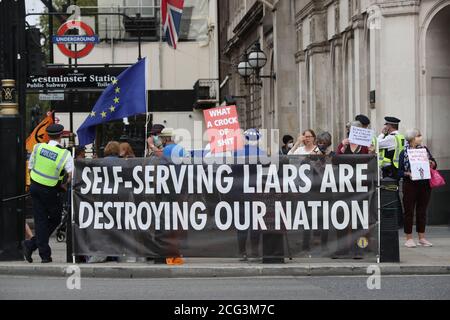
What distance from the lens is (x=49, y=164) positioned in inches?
575

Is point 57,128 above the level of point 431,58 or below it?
below

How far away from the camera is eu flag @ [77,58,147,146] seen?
1627cm

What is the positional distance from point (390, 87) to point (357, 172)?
24.8ft

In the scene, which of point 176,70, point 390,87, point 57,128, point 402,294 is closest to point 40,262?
point 57,128

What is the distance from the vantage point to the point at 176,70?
6288cm

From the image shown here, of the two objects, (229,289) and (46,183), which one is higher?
(46,183)

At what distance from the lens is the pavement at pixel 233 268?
536 inches

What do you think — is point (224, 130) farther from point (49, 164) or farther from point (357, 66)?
point (357, 66)

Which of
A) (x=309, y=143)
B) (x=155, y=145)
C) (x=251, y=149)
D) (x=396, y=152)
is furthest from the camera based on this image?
(x=396, y=152)

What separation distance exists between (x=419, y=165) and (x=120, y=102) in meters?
4.63

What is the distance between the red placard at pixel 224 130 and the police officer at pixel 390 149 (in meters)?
3.11

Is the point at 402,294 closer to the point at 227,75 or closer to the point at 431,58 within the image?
the point at 431,58

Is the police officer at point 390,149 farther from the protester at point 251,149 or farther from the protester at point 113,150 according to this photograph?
the protester at point 113,150

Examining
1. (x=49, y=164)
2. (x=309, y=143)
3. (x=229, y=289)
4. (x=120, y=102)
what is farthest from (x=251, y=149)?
(x=229, y=289)
